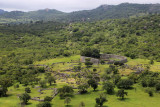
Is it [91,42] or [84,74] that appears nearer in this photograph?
[84,74]

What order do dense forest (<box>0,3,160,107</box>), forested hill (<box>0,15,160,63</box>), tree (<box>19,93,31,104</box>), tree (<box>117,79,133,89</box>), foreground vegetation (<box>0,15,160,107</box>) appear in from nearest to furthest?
tree (<box>19,93,31,104</box>) → foreground vegetation (<box>0,15,160,107</box>) → dense forest (<box>0,3,160,107</box>) → tree (<box>117,79,133,89</box>) → forested hill (<box>0,15,160,63</box>)

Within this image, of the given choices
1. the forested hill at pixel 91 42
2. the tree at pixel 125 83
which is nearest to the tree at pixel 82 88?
the tree at pixel 125 83

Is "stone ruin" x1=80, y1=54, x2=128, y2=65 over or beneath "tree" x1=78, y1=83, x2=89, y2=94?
over

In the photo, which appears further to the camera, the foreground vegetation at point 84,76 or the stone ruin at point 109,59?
the stone ruin at point 109,59

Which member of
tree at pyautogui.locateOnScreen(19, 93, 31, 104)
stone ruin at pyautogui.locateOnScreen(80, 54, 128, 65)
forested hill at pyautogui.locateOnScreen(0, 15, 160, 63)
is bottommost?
tree at pyautogui.locateOnScreen(19, 93, 31, 104)

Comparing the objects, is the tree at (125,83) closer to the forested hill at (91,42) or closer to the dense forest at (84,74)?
the dense forest at (84,74)

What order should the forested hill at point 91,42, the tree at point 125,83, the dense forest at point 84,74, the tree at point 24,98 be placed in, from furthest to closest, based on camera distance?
1. the forested hill at point 91,42
2. the tree at point 125,83
3. the dense forest at point 84,74
4. the tree at point 24,98

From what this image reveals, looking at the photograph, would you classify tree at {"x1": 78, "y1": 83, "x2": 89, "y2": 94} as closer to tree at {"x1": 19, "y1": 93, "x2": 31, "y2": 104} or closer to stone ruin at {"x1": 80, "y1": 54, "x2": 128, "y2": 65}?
tree at {"x1": 19, "y1": 93, "x2": 31, "y2": 104}

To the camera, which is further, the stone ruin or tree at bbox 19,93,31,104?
the stone ruin

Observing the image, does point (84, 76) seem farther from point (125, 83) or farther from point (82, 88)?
point (125, 83)

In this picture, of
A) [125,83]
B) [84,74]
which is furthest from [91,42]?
[125,83]

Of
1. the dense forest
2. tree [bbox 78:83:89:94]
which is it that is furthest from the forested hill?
tree [bbox 78:83:89:94]

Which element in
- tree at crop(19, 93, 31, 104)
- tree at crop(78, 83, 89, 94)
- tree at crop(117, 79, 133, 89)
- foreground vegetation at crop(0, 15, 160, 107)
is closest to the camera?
tree at crop(19, 93, 31, 104)

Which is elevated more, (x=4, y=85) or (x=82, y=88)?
(x=4, y=85)
